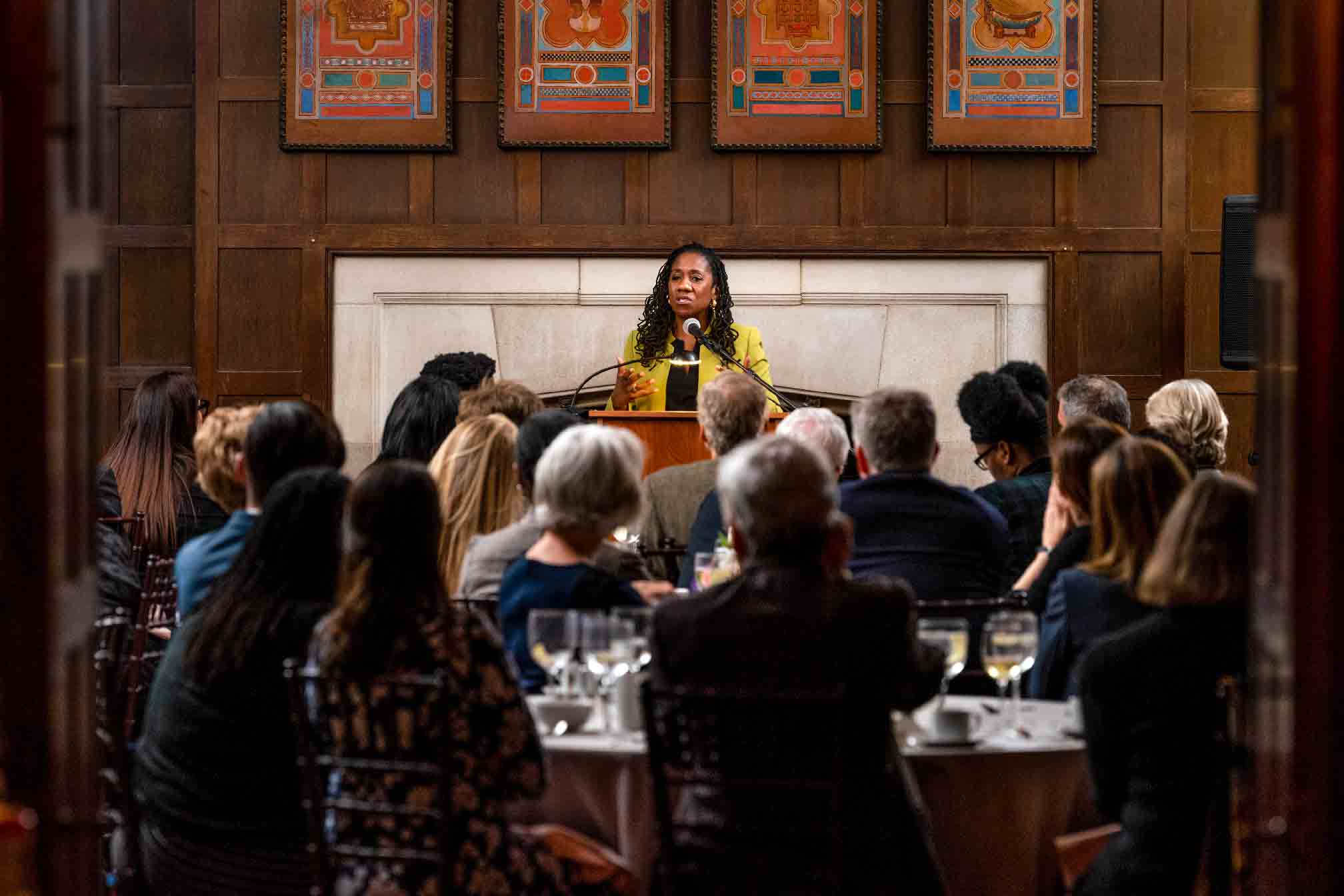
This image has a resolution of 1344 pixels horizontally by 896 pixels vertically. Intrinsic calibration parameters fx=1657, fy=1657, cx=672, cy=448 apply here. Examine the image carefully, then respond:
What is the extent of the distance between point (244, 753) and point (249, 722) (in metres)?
0.06

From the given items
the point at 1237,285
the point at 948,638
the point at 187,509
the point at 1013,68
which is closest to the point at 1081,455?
the point at 948,638

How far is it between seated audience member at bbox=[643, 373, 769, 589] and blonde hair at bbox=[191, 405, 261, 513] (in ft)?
4.02

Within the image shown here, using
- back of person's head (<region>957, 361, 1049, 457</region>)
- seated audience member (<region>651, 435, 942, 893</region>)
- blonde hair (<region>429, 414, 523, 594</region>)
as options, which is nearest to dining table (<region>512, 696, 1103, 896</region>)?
seated audience member (<region>651, 435, 942, 893</region>)

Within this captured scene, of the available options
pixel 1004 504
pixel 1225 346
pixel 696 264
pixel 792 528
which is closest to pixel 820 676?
pixel 792 528

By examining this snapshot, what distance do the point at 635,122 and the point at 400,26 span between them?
48.2 inches

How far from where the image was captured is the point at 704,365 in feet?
22.6

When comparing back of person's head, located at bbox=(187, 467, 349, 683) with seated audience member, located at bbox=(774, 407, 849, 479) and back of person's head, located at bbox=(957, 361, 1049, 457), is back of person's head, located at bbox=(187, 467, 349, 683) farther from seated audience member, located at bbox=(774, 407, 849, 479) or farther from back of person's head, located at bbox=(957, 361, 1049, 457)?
back of person's head, located at bbox=(957, 361, 1049, 457)

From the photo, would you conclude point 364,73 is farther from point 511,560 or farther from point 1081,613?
point 1081,613

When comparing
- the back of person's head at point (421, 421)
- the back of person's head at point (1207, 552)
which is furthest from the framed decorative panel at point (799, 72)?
the back of person's head at point (1207, 552)

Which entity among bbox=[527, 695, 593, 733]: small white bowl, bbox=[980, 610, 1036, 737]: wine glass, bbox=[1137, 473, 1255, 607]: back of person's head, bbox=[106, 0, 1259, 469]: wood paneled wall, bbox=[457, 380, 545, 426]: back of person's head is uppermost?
bbox=[106, 0, 1259, 469]: wood paneled wall

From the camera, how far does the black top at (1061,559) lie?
391 cm

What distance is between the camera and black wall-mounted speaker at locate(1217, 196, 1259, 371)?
7.66m

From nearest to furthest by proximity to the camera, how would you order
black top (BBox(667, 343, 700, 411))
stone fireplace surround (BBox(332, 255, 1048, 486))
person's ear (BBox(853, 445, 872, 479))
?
person's ear (BBox(853, 445, 872, 479)) < black top (BBox(667, 343, 700, 411)) < stone fireplace surround (BBox(332, 255, 1048, 486))

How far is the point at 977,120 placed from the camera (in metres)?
8.03
